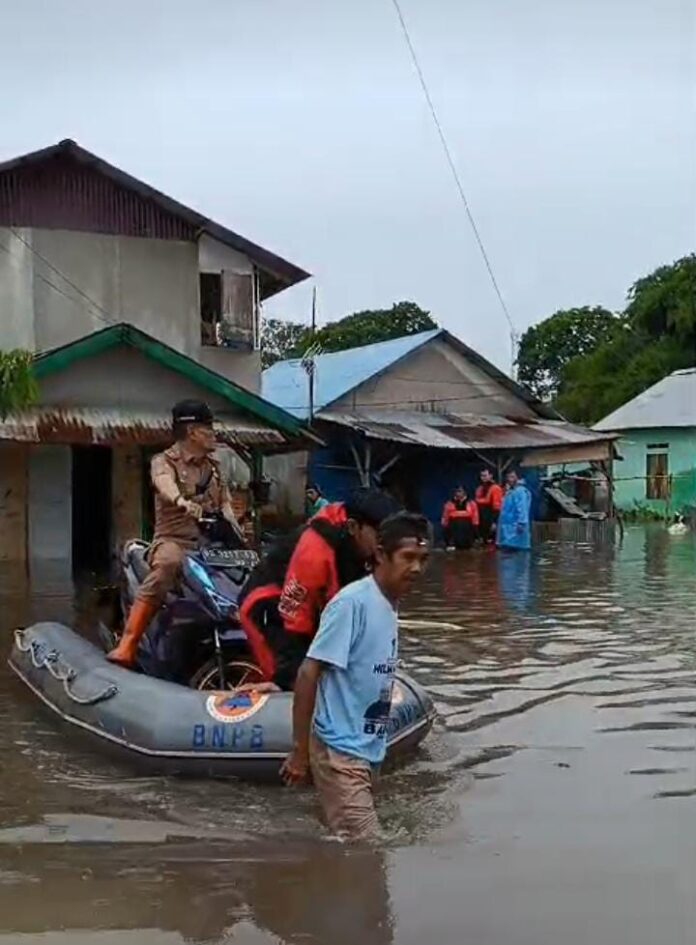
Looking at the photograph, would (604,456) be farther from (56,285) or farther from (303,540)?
(303,540)

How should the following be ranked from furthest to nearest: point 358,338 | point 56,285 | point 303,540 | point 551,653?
point 358,338 → point 56,285 → point 551,653 → point 303,540

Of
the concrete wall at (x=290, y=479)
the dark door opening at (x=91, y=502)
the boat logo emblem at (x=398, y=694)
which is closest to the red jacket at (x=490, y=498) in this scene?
the concrete wall at (x=290, y=479)

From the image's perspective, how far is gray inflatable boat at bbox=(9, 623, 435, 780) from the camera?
627 cm

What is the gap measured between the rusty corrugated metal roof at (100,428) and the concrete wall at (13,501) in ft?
5.53

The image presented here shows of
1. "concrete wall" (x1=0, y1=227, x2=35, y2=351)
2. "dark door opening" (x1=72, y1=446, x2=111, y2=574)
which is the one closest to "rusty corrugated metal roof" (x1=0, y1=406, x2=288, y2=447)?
"dark door opening" (x1=72, y1=446, x2=111, y2=574)

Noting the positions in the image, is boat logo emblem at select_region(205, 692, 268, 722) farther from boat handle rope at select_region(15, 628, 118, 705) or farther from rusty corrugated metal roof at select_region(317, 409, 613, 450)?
rusty corrugated metal roof at select_region(317, 409, 613, 450)

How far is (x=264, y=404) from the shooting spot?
18.8 metres

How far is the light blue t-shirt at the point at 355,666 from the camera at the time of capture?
4.72 meters

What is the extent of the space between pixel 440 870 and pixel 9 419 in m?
12.9

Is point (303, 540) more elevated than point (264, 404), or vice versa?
point (264, 404)

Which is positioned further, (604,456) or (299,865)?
(604,456)

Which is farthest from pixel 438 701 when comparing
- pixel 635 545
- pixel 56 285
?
pixel 635 545

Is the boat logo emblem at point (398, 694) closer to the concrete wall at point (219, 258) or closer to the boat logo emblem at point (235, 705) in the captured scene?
the boat logo emblem at point (235, 705)

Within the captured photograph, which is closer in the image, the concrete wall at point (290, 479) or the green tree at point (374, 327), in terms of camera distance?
the concrete wall at point (290, 479)
